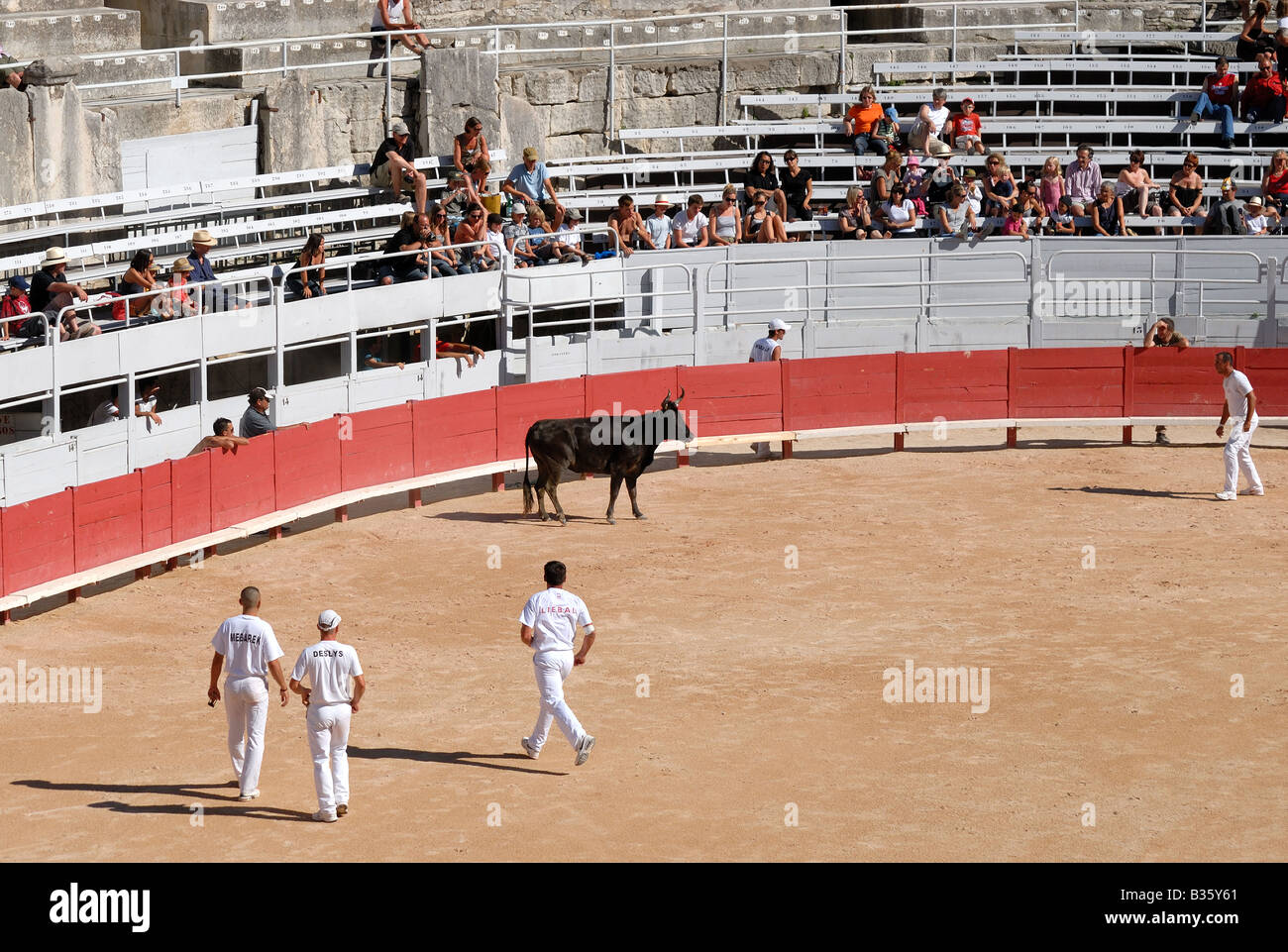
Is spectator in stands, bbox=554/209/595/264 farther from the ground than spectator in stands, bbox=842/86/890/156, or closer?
closer

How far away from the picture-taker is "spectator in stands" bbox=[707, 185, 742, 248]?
24.8 m

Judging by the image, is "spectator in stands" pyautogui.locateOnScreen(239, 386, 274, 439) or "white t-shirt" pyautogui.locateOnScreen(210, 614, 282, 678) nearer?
"white t-shirt" pyautogui.locateOnScreen(210, 614, 282, 678)

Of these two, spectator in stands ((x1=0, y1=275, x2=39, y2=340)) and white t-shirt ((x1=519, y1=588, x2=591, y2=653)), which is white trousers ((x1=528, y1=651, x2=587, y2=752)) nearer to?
white t-shirt ((x1=519, y1=588, x2=591, y2=653))

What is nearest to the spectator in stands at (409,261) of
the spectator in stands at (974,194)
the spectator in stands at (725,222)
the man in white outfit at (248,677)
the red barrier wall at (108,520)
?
the spectator in stands at (725,222)

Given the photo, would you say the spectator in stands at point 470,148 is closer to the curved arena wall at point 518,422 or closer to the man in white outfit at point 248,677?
the curved arena wall at point 518,422

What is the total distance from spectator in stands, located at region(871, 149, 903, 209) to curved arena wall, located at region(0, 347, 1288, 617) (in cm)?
362

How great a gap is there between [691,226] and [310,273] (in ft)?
18.0

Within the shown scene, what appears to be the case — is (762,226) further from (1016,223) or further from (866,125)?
(1016,223)

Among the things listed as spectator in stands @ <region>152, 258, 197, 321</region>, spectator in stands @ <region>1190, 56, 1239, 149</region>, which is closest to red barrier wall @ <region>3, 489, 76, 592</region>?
spectator in stands @ <region>152, 258, 197, 321</region>

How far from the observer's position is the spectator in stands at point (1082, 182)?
85.8 ft

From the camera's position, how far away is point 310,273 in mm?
21266

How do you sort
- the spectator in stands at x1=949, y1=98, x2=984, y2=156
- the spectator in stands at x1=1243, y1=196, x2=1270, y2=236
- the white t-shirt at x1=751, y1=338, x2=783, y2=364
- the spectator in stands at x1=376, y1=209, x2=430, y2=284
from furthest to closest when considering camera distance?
the spectator in stands at x1=949, y1=98, x2=984, y2=156 < the spectator in stands at x1=1243, y1=196, x2=1270, y2=236 < the white t-shirt at x1=751, y1=338, x2=783, y2=364 < the spectator in stands at x1=376, y1=209, x2=430, y2=284

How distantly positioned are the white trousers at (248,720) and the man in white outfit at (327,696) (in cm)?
39

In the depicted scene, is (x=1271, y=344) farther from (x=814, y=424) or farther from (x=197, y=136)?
(x=197, y=136)
